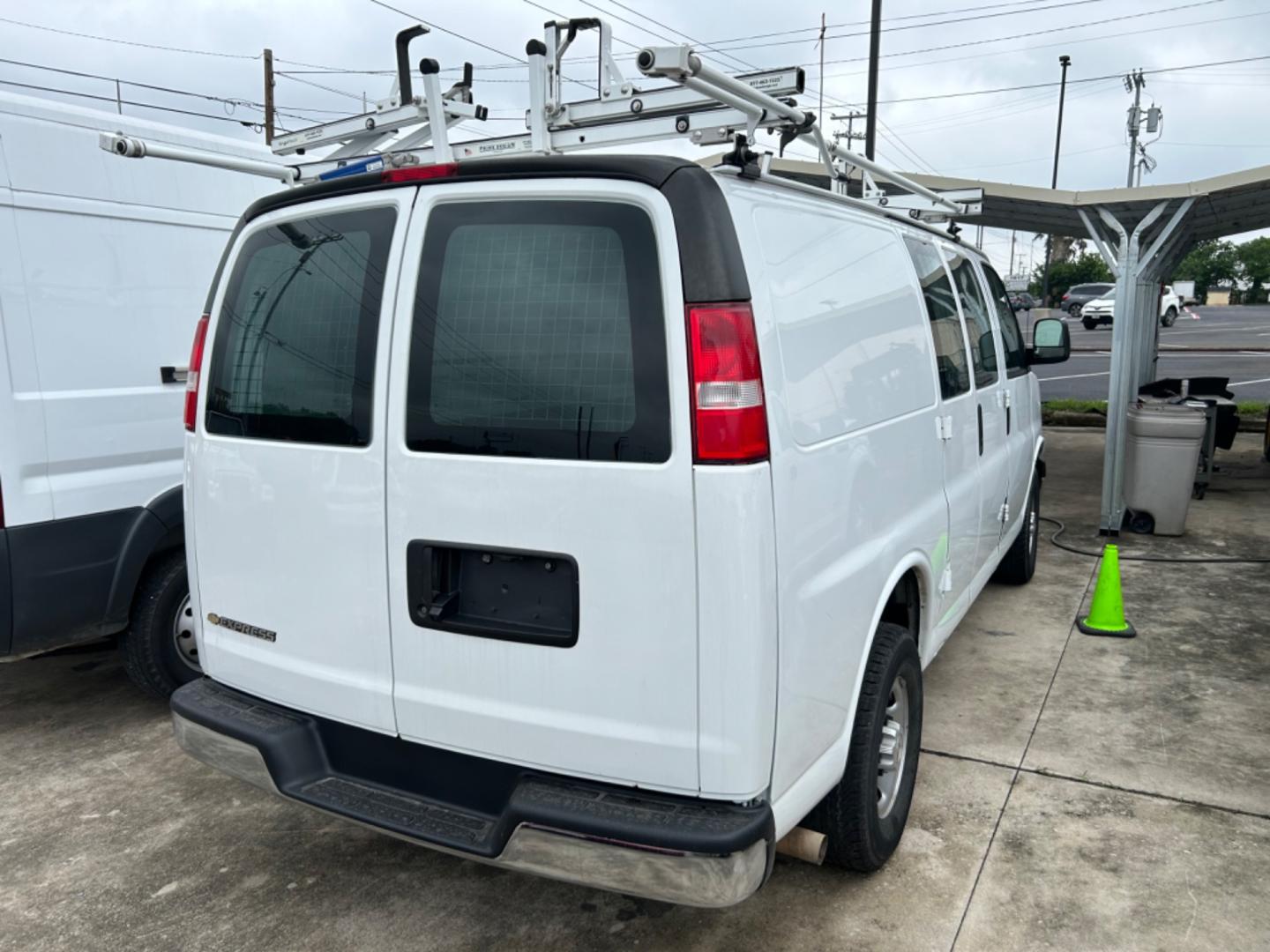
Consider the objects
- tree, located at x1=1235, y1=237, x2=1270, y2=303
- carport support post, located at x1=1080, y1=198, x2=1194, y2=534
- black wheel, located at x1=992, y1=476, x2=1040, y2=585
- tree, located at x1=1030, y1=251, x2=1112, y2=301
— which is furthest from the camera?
tree, located at x1=1235, y1=237, x2=1270, y2=303

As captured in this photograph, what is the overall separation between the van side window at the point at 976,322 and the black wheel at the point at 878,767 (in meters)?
1.60

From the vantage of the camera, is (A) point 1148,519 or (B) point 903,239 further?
(A) point 1148,519

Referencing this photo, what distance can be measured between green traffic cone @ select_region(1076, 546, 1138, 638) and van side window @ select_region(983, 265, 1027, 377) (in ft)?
3.71

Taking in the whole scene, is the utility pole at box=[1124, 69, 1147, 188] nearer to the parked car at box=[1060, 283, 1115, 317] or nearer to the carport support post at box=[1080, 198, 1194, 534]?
the parked car at box=[1060, 283, 1115, 317]

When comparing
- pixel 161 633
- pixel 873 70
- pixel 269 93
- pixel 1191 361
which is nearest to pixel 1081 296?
pixel 1191 361

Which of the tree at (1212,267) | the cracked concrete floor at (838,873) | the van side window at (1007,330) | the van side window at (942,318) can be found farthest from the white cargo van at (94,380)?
the tree at (1212,267)

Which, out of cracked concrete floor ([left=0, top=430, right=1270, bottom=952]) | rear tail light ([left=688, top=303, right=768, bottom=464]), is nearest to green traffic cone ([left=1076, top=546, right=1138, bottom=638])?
cracked concrete floor ([left=0, top=430, right=1270, bottom=952])

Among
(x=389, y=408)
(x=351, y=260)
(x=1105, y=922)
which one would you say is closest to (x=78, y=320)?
(x=351, y=260)

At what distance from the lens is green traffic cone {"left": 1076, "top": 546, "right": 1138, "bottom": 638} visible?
5340mm

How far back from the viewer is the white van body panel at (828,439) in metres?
2.32

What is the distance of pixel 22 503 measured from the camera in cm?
382

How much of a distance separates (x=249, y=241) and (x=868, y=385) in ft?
6.32

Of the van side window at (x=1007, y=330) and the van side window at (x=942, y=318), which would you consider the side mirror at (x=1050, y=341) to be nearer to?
the van side window at (x=1007, y=330)

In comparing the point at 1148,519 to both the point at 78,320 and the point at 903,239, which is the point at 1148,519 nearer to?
the point at 903,239
